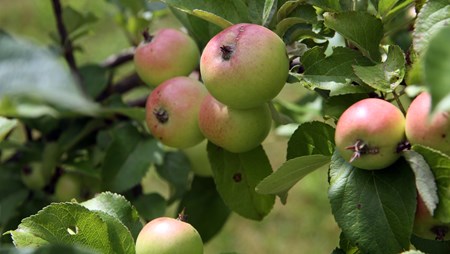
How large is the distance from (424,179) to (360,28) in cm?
20

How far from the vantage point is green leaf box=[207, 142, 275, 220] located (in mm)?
916

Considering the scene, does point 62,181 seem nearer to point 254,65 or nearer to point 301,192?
point 254,65

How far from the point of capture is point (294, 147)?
82 centimetres

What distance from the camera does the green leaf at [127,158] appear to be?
3.48ft

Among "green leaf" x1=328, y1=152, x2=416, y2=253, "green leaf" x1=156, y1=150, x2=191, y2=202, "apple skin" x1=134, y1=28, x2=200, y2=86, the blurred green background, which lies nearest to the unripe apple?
"green leaf" x1=328, y1=152, x2=416, y2=253

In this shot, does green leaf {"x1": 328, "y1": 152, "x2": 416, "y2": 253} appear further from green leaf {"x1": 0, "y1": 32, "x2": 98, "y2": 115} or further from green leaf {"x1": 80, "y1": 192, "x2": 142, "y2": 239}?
green leaf {"x1": 0, "y1": 32, "x2": 98, "y2": 115}

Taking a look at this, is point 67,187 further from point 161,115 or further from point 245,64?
point 245,64

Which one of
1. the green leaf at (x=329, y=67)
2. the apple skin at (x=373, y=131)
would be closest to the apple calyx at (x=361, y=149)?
the apple skin at (x=373, y=131)

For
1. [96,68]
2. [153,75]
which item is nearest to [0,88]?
[153,75]

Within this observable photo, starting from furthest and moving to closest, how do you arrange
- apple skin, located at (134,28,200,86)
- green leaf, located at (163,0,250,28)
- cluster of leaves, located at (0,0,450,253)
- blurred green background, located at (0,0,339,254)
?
blurred green background, located at (0,0,339,254)
apple skin, located at (134,28,200,86)
green leaf, located at (163,0,250,28)
cluster of leaves, located at (0,0,450,253)

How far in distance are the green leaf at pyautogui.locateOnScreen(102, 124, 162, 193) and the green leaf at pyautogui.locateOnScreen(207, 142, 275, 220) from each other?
175 millimetres

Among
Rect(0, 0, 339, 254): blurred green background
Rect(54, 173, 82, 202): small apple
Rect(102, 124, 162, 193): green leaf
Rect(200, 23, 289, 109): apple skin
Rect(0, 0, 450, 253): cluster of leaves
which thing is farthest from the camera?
Rect(0, 0, 339, 254): blurred green background

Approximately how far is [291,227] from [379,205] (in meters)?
1.74

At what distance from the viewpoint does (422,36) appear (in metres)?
0.70
